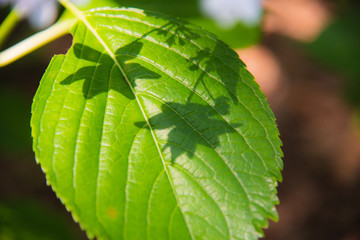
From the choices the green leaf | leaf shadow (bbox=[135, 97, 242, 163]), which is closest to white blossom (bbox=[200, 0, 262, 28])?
the green leaf

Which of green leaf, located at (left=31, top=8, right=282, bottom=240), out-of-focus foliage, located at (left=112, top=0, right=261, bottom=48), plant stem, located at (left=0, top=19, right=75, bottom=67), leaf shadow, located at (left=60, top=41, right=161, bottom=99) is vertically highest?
out-of-focus foliage, located at (left=112, top=0, right=261, bottom=48)

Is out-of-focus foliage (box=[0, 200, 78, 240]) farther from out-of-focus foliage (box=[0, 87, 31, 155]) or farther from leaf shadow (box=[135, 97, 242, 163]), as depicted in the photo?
leaf shadow (box=[135, 97, 242, 163])

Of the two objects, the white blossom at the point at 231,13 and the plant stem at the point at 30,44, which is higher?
the white blossom at the point at 231,13

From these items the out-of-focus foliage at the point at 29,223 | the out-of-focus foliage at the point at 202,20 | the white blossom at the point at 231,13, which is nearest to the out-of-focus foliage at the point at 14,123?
the out-of-focus foliage at the point at 29,223

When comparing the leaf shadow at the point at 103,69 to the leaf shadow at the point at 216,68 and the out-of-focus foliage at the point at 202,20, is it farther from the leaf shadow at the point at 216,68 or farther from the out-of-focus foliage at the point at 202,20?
the out-of-focus foliage at the point at 202,20

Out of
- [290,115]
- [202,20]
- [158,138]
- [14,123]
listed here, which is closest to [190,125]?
[158,138]

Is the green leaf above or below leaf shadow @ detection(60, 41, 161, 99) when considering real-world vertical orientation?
below
